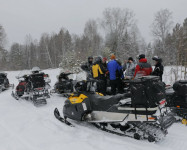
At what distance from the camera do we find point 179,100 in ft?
14.1

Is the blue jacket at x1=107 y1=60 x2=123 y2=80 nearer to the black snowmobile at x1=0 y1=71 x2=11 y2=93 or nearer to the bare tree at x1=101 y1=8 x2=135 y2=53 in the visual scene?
the black snowmobile at x1=0 y1=71 x2=11 y2=93

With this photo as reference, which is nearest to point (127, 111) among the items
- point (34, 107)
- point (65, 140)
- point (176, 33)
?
point (65, 140)

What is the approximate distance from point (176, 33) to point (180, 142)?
4983 mm

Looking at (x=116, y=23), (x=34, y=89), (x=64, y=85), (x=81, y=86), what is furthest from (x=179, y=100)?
(x=116, y=23)

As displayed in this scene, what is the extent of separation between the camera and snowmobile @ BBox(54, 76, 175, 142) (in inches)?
121

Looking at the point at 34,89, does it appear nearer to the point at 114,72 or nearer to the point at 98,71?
the point at 98,71

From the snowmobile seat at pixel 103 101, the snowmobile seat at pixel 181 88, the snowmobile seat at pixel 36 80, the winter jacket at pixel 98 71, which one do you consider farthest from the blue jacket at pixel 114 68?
the snowmobile seat at pixel 36 80

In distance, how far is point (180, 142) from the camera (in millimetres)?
3342

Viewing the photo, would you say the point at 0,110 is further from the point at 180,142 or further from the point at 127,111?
the point at 180,142

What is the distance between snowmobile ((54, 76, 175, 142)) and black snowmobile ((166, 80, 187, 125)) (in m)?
0.89

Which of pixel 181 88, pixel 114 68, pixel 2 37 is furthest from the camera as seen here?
pixel 2 37

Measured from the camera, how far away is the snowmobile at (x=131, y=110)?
3.07m

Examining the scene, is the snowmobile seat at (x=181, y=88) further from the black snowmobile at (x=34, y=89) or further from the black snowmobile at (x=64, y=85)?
the black snowmobile at (x=34, y=89)

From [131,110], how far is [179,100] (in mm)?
1645
